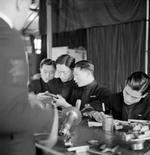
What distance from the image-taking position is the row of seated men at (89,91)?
1.73m

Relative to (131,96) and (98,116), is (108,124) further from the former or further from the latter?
(131,96)

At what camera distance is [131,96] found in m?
1.76

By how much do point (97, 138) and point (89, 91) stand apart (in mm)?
806

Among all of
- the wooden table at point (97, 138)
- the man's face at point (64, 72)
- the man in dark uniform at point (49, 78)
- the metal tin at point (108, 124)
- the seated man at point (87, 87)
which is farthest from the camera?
the man in dark uniform at point (49, 78)

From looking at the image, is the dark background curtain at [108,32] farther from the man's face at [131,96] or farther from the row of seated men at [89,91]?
the man's face at [131,96]

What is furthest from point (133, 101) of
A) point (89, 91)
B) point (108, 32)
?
point (108, 32)

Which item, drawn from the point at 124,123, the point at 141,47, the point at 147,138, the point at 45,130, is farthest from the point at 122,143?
the point at 141,47

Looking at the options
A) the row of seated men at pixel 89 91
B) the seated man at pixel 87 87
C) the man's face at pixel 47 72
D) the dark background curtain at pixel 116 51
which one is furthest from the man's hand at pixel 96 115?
the dark background curtain at pixel 116 51

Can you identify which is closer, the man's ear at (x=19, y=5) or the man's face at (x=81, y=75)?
the man's ear at (x=19, y=5)

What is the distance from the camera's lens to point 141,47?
3092mm

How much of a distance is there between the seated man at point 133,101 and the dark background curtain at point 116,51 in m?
1.27

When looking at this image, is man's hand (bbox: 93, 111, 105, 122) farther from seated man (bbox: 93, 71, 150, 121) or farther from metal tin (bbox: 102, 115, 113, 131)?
metal tin (bbox: 102, 115, 113, 131)

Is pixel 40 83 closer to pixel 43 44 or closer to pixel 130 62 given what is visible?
pixel 130 62

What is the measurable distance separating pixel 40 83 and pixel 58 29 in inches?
67.4
